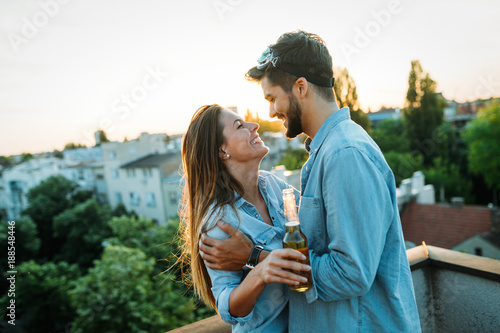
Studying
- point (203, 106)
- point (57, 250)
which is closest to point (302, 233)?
point (203, 106)

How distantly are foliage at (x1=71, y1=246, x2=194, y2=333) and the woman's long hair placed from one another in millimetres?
5151

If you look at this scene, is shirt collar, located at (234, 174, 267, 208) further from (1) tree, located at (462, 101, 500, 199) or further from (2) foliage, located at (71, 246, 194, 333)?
(1) tree, located at (462, 101, 500, 199)

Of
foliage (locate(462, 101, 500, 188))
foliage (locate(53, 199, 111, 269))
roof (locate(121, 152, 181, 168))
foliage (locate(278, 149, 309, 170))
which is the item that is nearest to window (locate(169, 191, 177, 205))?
roof (locate(121, 152, 181, 168))

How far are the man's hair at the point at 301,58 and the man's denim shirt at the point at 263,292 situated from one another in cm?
64

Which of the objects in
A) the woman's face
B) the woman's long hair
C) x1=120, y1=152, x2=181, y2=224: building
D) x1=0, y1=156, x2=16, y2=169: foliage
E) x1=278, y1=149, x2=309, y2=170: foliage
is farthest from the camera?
x1=0, y1=156, x2=16, y2=169: foliage

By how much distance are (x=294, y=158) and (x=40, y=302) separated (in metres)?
18.1

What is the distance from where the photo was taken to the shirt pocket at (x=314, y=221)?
1.34 m

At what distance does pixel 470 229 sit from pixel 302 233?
18824 mm

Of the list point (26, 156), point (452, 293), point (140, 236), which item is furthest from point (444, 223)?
point (26, 156)

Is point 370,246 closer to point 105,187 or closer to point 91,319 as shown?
point 91,319

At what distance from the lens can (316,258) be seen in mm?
1282

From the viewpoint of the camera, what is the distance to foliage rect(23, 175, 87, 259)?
27669 mm

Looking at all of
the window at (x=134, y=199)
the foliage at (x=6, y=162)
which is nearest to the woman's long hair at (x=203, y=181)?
the window at (x=134, y=199)

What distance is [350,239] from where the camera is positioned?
1.16m
